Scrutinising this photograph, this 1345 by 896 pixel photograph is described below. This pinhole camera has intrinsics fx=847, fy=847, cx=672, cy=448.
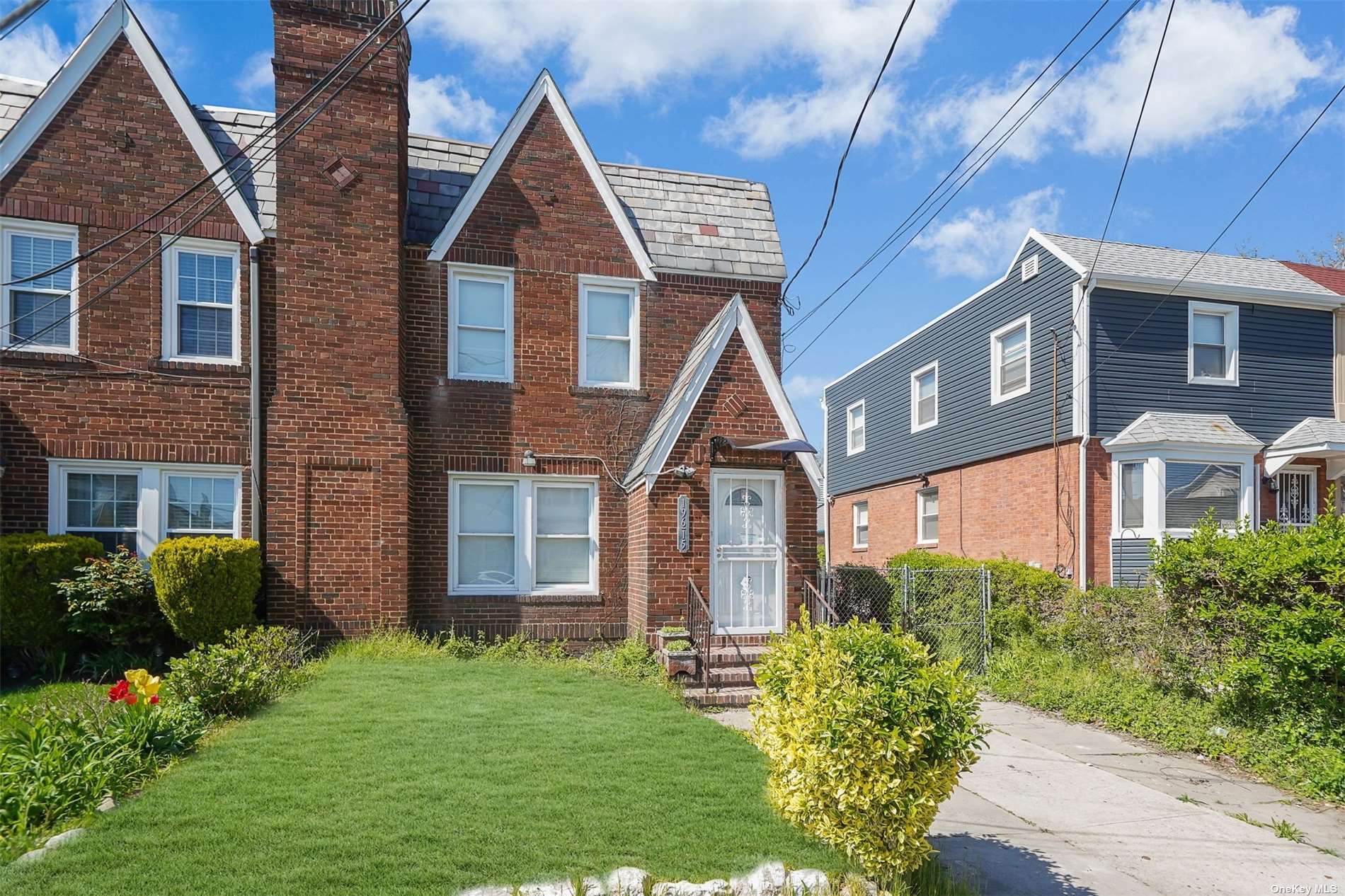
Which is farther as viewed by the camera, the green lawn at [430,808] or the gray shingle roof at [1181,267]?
the gray shingle roof at [1181,267]

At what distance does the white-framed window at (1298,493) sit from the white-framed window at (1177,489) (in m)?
1.64

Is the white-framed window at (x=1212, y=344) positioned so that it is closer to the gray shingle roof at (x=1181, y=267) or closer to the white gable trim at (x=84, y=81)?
the gray shingle roof at (x=1181, y=267)

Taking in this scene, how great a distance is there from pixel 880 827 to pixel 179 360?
10618 mm

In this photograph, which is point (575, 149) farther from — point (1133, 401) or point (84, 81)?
point (1133, 401)

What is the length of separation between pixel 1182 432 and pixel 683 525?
10.3 meters

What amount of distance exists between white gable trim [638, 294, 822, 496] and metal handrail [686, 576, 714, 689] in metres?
1.52

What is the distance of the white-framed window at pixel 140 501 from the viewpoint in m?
10.8

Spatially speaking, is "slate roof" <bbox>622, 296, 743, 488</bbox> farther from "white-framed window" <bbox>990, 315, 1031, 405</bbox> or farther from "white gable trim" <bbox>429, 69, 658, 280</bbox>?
"white-framed window" <bbox>990, 315, 1031, 405</bbox>

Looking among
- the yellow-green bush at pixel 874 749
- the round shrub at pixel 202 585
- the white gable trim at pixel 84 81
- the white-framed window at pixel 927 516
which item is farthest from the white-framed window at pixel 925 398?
the yellow-green bush at pixel 874 749

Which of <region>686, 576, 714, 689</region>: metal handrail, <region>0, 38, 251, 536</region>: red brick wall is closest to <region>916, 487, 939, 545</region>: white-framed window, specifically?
<region>686, 576, 714, 689</region>: metal handrail

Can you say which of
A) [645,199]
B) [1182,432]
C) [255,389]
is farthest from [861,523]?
[255,389]

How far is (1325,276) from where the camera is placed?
779 inches

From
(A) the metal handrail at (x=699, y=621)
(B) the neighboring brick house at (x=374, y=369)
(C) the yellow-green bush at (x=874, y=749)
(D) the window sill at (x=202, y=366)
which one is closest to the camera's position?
(C) the yellow-green bush at (x=874, y=749)

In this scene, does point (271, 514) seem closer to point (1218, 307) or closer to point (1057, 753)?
point (1057, 753)
